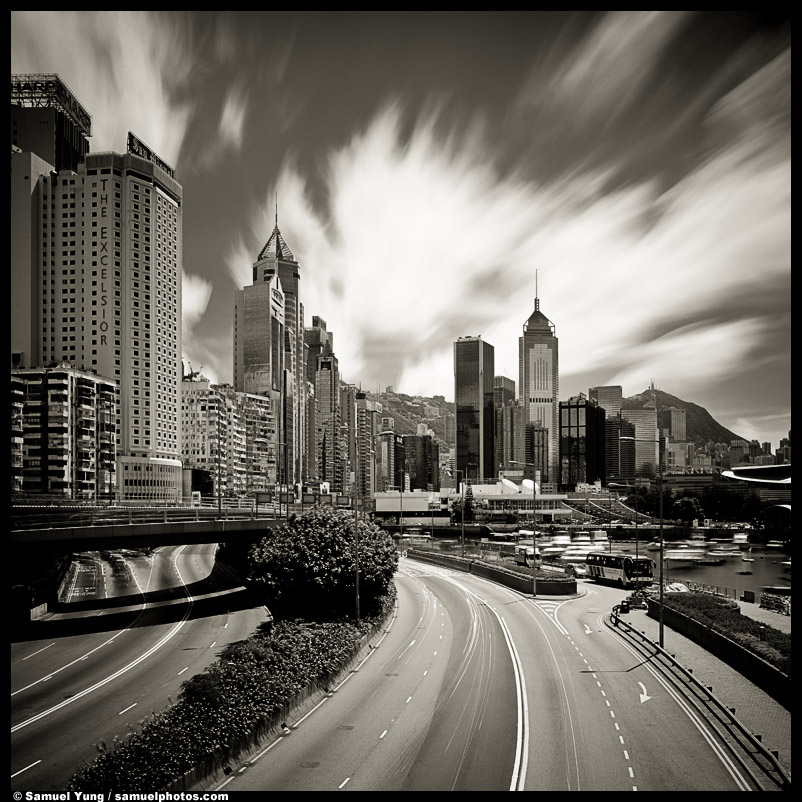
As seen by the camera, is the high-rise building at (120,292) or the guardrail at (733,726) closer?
the guardrail at (733,726)

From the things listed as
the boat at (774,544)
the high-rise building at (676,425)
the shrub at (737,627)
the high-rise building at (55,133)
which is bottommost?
the boat at (774,544)

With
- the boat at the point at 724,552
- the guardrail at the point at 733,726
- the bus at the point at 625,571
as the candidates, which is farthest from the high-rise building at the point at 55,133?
the boat at the point at 724,552

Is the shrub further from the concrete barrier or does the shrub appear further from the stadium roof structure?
the stadium roof structure

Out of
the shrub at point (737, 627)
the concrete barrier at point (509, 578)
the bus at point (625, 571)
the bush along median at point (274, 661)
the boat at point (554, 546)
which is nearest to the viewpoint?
the bush along median at point (274, 661)

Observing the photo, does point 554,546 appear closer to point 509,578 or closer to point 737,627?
point 509,578

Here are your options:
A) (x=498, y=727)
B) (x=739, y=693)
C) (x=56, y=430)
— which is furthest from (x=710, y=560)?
(x=56, y=430)

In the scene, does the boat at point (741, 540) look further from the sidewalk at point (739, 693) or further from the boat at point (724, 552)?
the sidewalk at point (739, 693)

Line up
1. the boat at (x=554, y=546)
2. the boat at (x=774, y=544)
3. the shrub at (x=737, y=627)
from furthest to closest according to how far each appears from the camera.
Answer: the boat at (x=554, y=546) → the boat at (x=774, y=544) → the shrub at (x=737, y=627)
